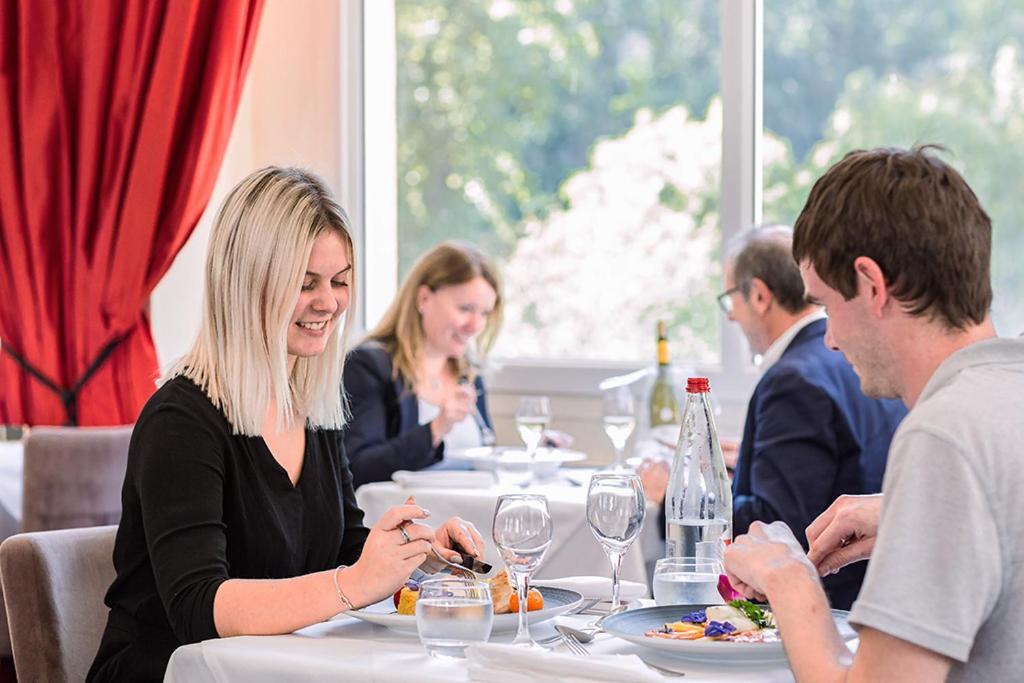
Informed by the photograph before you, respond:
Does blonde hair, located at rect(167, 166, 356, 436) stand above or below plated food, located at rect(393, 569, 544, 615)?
above

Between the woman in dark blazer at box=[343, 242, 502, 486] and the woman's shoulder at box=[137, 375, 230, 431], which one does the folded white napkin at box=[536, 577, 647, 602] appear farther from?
the woman in dark blazer at box=[343, 242, 502, 486]

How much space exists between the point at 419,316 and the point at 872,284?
8.59 feet

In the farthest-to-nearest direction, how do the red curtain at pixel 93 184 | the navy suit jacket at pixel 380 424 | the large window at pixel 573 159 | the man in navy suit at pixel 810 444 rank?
the large window at pixel 573 159, the red curtain at pixel 93 184, the navy suit jacket at pixel 380 424, the man in navy suit at pixel 810 444

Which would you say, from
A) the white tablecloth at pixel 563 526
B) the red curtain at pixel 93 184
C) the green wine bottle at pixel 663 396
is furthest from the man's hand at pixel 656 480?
the red curtain at pixel 93 184

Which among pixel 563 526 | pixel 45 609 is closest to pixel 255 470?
pixel 45 609

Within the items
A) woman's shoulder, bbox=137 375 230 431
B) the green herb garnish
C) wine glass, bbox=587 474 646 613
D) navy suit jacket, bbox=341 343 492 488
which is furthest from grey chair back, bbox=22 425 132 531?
the green herb garnish

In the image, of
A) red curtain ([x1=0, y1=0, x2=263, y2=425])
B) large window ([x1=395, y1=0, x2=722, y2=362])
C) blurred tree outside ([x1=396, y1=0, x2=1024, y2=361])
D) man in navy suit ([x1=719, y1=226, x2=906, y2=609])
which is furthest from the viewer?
large window ([x1=395, y1=0, x2=722, y2=362])

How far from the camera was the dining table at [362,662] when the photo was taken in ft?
4.93

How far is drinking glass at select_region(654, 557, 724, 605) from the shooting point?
6.05 feet

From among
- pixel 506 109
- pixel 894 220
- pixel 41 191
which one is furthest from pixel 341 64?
pixel 894 220

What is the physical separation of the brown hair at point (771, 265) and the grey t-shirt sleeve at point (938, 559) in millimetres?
Answer: 1979

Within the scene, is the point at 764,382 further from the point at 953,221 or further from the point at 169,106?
the point at 169,106

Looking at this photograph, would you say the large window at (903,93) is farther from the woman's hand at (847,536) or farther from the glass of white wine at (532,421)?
the woman's hand at (847,536)

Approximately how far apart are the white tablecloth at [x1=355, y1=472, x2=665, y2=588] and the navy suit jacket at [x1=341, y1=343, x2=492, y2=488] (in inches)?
13.8
